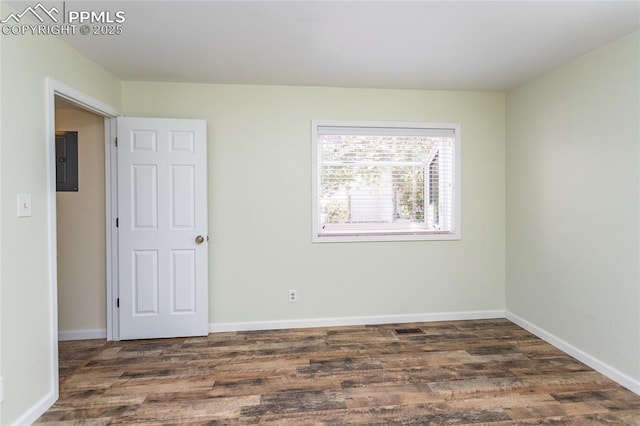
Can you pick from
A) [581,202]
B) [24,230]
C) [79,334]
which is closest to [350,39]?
[581,202]

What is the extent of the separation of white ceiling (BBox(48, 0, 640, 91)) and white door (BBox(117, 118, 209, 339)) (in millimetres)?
565

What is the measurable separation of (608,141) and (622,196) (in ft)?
1.37

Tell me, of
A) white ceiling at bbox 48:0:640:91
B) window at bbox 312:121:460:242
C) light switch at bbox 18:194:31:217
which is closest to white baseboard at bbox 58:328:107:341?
light switch at bbox 18:194:31:217

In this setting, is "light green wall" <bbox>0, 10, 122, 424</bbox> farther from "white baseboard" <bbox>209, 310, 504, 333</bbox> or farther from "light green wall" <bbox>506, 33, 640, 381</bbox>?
"light green wall" <bbox>506, 33, 640, 381</bbox>

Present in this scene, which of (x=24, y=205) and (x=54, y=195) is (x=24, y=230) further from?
(x=54, y=195)

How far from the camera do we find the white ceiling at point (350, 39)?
6.34 feet

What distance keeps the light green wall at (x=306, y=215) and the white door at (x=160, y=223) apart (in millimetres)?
195

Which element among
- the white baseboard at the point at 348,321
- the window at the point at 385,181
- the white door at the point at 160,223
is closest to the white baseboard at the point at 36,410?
the white door at the point at 160,223

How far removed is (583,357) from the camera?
104 inches

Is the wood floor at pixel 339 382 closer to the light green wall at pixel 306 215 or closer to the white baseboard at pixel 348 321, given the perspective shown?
the white baseboard at pixel 348 321

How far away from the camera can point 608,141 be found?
2410 mm

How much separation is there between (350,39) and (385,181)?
5.13 feet

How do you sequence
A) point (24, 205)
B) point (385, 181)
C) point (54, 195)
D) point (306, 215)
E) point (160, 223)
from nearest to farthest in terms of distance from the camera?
point (24, 205) < point (54, 195) < point (160, 223) < point (306, 215) < point (385, 181)

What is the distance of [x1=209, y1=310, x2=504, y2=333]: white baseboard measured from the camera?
10.8 feet
